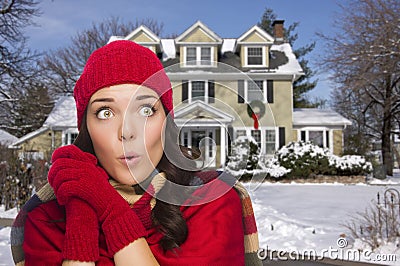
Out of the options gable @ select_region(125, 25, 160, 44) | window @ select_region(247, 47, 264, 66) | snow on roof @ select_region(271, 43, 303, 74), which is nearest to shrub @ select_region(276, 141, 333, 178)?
snow on roof @ select_region(271, 43, 303, 74)

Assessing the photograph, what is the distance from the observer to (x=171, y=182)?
3.62 ft

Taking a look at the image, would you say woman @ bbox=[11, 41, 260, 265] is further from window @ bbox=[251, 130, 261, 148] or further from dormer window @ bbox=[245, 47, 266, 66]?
dormer window @ bbox=[245, 47, 266, 66]

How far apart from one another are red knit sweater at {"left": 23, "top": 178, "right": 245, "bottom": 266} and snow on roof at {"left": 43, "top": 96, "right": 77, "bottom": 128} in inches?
784

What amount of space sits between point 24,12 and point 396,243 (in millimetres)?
18402

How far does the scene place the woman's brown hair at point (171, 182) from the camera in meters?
1.06

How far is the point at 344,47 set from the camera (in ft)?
43.9

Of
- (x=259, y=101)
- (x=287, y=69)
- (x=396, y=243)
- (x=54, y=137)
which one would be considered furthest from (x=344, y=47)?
(x=54, y=137)

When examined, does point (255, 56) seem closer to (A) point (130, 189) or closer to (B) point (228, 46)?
(B) point (228, 46)

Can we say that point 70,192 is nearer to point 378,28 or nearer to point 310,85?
point 378,28

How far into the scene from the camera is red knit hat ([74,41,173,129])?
3.52 ft

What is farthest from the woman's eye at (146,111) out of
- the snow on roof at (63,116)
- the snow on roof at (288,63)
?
the snow on roof at (63,116)

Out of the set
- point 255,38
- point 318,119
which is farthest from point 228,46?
point 318,119

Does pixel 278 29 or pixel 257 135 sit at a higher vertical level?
pixel 278 29

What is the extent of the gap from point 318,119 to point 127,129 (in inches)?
836
